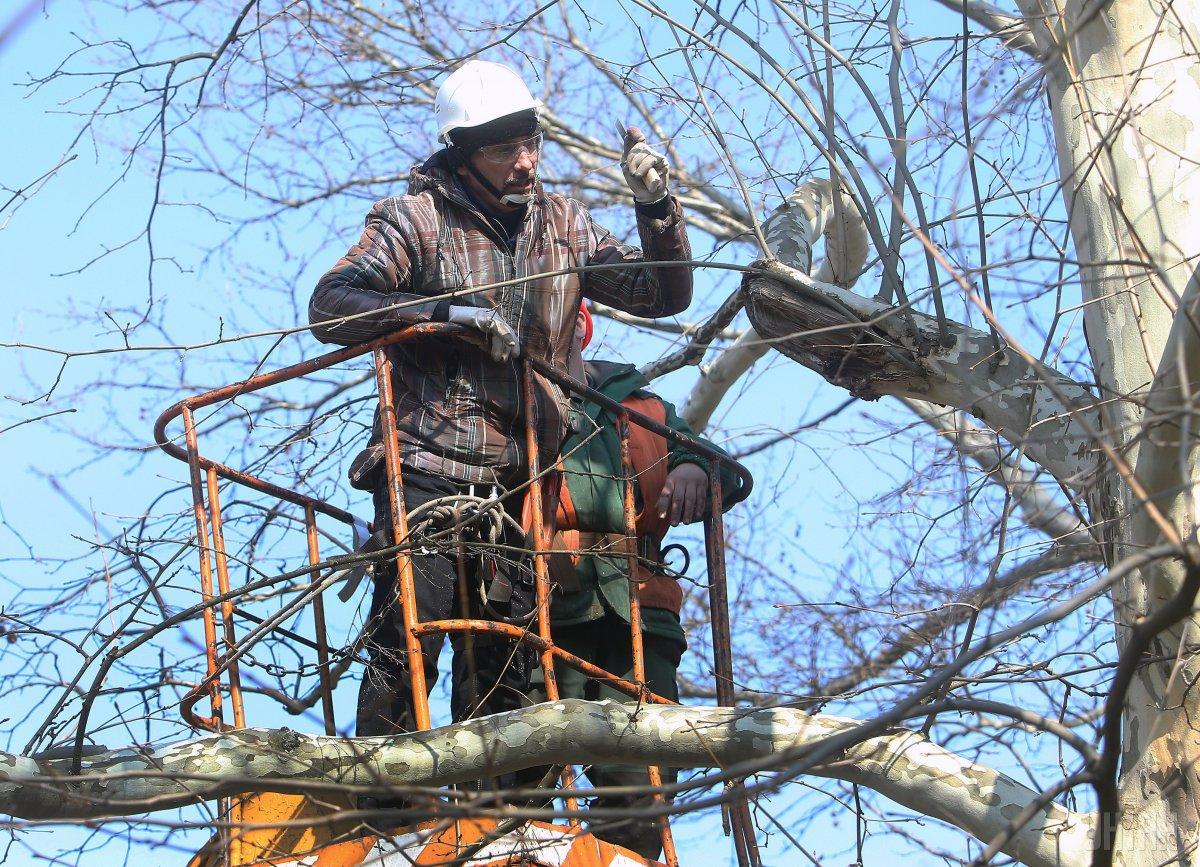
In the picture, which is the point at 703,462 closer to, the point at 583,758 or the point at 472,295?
the point at 472,295

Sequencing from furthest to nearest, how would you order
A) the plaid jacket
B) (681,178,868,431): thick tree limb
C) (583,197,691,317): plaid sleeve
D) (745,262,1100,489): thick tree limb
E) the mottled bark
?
(681,178,868,431): thick tree limb → (583,197,691,317): plaid sleeve → the plaid jacket → (745,262,1100,489): thick tree limb → the mottled bark

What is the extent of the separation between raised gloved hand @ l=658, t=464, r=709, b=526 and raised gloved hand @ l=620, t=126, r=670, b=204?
3.18 ft

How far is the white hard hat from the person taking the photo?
526 centimetres

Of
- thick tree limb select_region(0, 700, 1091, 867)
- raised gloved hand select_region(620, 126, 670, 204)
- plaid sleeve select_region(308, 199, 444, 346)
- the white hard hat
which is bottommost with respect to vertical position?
thick tree limb select_region(0, 700, 1091, 867)

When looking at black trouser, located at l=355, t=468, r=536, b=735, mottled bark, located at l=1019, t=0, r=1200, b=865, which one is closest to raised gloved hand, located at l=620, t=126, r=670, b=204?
black trouser, located at l=355, t=468, r=536, b=735

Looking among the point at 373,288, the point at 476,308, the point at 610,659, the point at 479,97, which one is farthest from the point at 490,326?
the point at 610,659

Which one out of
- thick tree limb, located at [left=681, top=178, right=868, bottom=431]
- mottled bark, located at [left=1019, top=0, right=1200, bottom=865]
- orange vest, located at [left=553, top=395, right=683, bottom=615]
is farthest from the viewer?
thick tree limb, located at [left=681, top=178, right=868, bottom=431]

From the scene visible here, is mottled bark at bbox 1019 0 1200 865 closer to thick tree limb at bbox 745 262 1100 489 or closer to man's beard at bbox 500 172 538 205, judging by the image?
thick tree limb at bbox 745 262 1100 489

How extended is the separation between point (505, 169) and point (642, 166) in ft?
1.76

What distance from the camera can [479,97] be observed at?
5.29 meters

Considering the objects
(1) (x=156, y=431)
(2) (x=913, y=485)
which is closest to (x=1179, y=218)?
(2) (x=913, y=485)

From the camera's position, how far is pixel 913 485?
487 centimetres

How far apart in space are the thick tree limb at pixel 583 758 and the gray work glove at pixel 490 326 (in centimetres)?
126

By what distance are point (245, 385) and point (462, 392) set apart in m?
0.70
